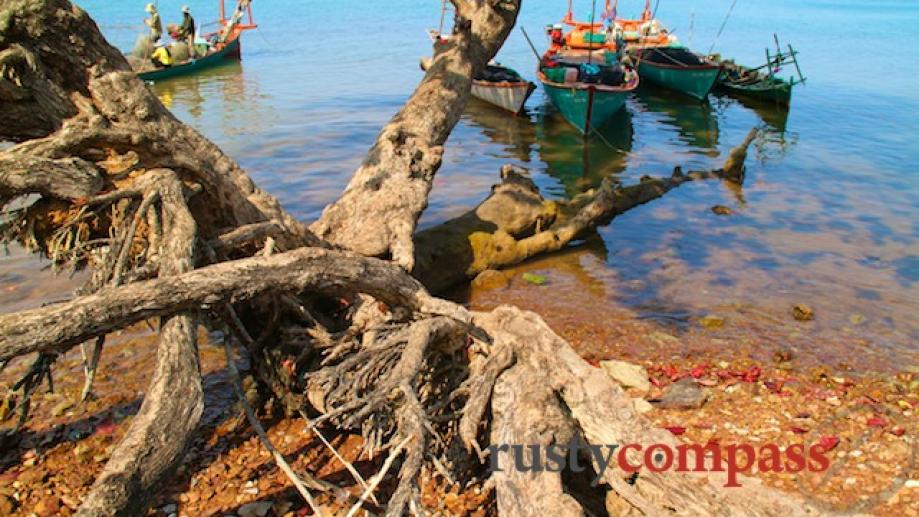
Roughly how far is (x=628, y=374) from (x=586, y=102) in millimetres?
14028

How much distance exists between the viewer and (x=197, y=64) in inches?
1178

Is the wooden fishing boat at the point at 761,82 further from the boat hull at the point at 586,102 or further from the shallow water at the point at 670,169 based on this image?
the boat hull at the point at 586,102

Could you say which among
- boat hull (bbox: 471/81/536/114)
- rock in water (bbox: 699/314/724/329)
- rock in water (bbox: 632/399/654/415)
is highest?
boat hull (bbox: 471/81/536/114)

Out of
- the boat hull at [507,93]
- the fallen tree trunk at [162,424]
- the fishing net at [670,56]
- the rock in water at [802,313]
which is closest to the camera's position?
the fallen tree trunk at [162,424]

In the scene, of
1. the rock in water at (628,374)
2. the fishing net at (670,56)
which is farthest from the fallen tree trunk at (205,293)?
the fishing net at (670,56)

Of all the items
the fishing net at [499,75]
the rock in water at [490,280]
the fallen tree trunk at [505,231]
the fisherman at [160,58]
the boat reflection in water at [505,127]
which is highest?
the fisherman at [160,58]

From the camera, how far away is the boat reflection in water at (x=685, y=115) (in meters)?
20.9

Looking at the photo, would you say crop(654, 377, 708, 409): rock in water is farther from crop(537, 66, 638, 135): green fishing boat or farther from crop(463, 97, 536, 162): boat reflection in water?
crop(537, 66, 638, 135): green fishing boat

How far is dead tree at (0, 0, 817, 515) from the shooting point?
3545mm

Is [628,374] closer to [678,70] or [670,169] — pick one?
[670,169]

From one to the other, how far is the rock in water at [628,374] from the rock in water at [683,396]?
23 centimetres

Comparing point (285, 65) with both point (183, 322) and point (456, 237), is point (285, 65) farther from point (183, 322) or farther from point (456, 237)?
point (183, 322)

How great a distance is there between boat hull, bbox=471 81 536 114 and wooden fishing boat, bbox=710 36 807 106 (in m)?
9.00

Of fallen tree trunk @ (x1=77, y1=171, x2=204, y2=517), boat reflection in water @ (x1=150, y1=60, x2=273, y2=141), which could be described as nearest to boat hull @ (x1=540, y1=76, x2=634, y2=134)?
boat reflection in water @ (x1=150, y1=60, x2=273, y2=141)
